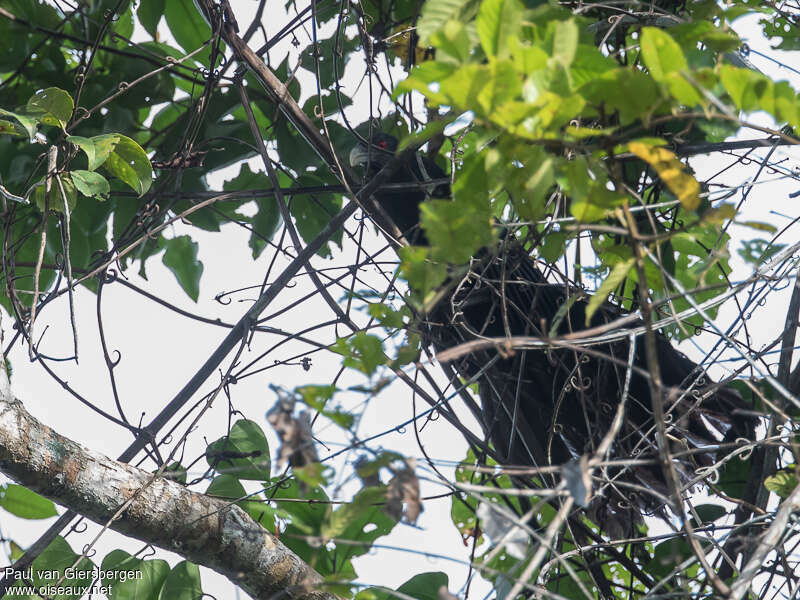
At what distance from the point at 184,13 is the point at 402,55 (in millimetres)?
561

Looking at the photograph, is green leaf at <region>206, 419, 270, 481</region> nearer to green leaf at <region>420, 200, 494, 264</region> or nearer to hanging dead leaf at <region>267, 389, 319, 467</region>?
hanging dead leaf at <region>267, 389, 319, 467</region>

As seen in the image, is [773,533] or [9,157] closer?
[773,533]

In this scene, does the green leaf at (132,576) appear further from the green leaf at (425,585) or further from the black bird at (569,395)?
the black bird at (569,395)

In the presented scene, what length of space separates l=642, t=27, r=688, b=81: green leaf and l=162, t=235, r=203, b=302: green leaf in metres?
1.41

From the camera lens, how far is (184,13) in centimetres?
180

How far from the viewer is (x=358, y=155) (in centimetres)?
215

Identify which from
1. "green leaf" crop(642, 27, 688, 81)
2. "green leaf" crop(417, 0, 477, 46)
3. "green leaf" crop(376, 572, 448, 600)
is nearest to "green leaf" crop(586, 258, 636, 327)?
"green leaf" crop(642, 27, 688, 81)

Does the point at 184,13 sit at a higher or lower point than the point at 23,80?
higher

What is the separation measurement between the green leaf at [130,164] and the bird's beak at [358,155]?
73cm

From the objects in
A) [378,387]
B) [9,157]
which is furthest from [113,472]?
[9,157]

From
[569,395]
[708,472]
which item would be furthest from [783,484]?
[569,395]

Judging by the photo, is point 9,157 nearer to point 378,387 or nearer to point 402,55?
point 402,55

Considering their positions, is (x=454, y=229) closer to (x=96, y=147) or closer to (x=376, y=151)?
(x=96, y=147)

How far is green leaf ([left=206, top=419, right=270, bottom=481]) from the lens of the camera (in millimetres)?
1542
